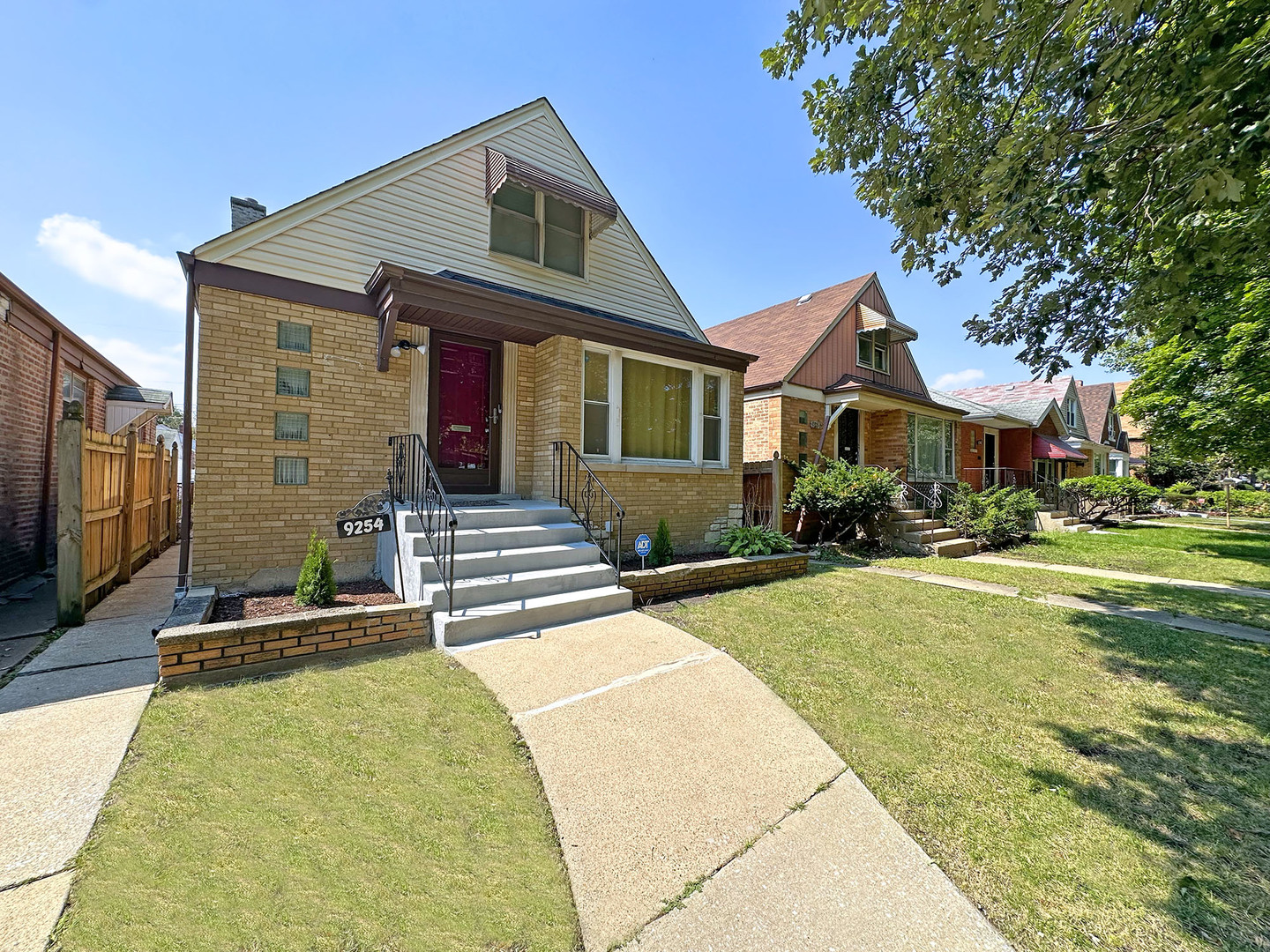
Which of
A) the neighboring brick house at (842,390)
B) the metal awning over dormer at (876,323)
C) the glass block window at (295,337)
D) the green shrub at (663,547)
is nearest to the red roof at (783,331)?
the neighboring brick house at (842,390)

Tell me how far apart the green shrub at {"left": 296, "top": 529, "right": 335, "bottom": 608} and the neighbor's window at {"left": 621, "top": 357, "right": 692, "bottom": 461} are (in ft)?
14.7

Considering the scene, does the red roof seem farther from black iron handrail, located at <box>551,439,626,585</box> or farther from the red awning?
the red awning

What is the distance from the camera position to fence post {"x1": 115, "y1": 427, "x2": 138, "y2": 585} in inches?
280

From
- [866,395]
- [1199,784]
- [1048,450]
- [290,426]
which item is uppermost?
[866,395]

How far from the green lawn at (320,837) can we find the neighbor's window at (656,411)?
546 centimetres

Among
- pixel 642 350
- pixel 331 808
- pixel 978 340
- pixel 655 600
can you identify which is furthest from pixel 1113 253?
pixel 331 808

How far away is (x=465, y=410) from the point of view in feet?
24.8

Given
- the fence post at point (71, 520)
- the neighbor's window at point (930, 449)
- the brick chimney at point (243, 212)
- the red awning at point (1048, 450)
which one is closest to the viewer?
the fence post at point (71, 520)

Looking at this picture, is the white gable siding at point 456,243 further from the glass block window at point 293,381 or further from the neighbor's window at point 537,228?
the glass block window at point 293,381

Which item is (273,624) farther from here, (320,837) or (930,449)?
(930,449)

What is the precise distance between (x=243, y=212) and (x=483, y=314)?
133 inches

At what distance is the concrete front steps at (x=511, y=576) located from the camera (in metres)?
4.76

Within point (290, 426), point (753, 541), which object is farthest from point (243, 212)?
point (753, 541)

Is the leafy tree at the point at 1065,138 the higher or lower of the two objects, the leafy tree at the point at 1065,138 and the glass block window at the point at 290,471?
the higher
